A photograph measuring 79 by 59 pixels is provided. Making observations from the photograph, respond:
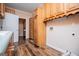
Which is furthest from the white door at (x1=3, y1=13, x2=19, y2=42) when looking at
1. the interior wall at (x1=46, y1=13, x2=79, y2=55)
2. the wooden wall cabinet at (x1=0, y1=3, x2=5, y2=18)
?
the interior wall at (x1=46, y1=13, x2=79, y2=55)

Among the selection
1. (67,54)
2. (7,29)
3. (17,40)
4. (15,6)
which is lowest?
(67,54)

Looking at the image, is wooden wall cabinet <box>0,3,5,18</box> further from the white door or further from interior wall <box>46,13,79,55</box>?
interior wall <box>46,13,79,55</box>

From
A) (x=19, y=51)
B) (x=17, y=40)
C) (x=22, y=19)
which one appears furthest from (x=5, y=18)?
(x=19, y=51)

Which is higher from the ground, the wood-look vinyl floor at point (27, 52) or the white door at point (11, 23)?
the white door at point (11, 23)

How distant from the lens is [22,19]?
212 centimetres

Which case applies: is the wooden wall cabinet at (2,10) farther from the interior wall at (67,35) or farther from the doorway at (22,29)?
the interior wall at (67,35)

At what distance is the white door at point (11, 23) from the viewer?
1931mm

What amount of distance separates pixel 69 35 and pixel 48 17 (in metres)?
1.24

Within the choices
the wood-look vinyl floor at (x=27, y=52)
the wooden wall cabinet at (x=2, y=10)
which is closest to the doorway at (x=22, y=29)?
the wood-look vinyl floor at (x=27, y=52)

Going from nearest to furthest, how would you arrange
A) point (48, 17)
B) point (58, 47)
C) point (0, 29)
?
point (0, 29)
point (58, 47)
point (48, 17)

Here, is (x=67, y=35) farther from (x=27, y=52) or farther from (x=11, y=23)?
(x=11, y=23)

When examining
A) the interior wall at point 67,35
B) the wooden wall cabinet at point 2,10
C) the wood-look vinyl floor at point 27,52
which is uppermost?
the wooden wall cabinet at point 2,10

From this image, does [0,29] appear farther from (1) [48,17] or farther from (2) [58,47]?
(1) [48,17]

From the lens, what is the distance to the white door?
76.0 inches
